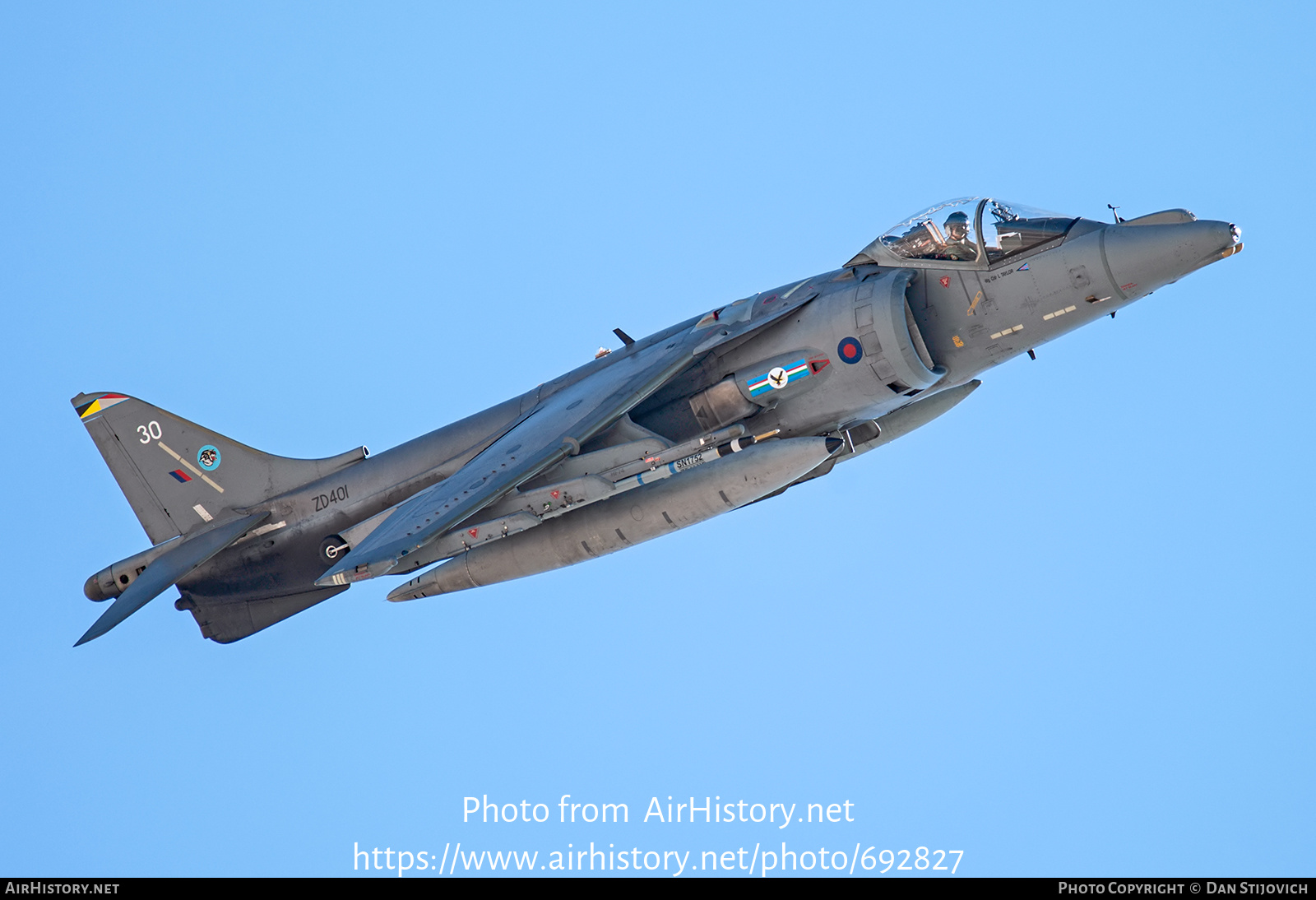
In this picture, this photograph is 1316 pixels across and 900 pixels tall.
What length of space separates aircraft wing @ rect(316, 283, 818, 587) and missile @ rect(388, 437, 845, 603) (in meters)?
0.85

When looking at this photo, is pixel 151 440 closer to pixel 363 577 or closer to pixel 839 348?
pixel 363 577

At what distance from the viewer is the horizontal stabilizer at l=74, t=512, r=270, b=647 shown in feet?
55.2

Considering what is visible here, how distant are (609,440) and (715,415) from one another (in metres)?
1.23

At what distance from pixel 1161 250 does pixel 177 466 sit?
12.3 meters

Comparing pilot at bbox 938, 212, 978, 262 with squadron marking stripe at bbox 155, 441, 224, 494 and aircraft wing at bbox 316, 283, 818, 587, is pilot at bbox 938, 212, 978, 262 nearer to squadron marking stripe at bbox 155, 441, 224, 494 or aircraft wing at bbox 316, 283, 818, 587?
aircraft wing at bbox 316, 283, 818, 587

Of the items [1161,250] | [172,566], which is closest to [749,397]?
[1161,250]

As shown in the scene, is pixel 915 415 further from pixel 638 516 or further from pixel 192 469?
pixel 192 469

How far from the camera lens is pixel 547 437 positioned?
52.9ft

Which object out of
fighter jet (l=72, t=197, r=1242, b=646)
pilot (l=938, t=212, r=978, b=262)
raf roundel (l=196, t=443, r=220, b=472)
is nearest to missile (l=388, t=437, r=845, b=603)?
fighter jet (l=72, t=197, r=1242, b=646)

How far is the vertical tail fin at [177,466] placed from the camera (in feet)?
61.9

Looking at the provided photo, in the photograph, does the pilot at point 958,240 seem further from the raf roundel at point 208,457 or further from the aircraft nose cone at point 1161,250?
the raf roundel at point 208,457

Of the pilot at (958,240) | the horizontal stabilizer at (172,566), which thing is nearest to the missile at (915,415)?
the pilot at (958,240)

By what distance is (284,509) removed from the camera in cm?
1855

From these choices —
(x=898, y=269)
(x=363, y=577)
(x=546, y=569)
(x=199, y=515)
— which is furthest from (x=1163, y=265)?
(x=199, y=515)
